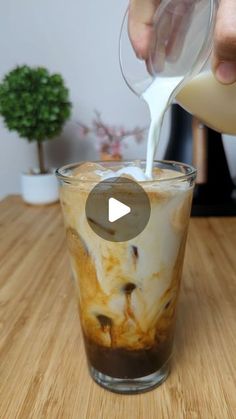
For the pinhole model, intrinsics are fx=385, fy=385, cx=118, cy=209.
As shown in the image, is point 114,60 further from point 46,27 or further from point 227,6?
point 227,6

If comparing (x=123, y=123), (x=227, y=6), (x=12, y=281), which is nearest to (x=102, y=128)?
(x=123, y=123)

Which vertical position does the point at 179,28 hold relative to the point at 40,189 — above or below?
above

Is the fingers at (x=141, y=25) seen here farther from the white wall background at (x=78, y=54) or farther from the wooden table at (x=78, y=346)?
the white wall background at (x=78, y=54)

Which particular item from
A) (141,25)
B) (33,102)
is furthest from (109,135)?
(141,25)

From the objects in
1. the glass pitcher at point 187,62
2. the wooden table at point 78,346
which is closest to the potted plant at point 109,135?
the wooden table at point 78,346

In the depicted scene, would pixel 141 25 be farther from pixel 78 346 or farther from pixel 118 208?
pixel 78 346

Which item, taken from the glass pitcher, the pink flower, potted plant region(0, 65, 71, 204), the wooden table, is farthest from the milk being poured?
the pink flower
